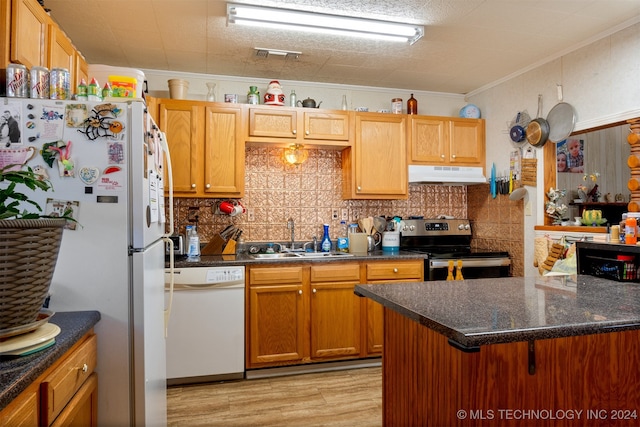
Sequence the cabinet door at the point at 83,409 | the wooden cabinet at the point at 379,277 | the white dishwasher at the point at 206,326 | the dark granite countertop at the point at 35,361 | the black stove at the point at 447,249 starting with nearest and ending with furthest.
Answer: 1. the dark granite countertop at the point at 35,361
2. the cabinet door at the point at 83,409
3. the white dishwasher at the point at 206,326
4. the wooden cabinet at the point at 379,277
5. the black stove at the point at 447,249

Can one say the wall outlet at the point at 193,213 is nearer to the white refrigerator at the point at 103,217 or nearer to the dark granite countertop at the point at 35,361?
the white refrigerator at the point at 103,217

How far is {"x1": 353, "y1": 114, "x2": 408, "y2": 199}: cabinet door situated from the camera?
11.7ft

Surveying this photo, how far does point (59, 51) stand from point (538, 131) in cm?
317

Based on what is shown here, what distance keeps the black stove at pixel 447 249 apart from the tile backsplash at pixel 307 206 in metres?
0.13

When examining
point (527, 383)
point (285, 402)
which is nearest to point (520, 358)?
point (527, 383)

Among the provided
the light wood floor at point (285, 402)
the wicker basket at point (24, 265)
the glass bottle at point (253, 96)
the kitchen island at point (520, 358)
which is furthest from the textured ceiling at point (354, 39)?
the light wood floor at point (285, 402)

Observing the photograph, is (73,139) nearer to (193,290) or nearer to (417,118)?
(193,290)

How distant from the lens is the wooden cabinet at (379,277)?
3262 millimetres

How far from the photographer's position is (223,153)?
3.28 m

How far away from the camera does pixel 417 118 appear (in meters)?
3.71

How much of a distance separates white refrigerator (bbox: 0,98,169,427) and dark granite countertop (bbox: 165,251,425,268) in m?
1.31

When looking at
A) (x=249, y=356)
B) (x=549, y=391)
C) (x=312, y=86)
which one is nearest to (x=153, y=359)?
(x=249, y=356)

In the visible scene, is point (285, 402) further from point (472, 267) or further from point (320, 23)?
point (320, 23)

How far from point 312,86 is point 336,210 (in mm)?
1144
